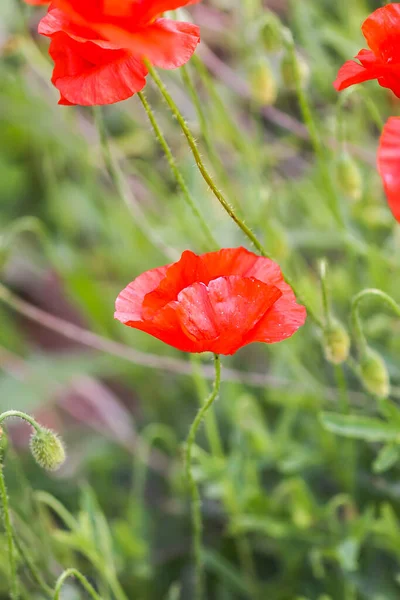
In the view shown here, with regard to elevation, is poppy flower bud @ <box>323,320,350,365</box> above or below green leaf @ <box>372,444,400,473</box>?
above

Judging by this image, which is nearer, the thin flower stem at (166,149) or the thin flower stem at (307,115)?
the thin flower stem at (166,149)

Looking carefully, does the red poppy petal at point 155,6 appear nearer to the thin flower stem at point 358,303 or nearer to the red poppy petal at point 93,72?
the red poppy petal at point 93,72

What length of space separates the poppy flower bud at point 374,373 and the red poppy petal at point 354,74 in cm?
30

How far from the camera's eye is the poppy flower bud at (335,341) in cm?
77

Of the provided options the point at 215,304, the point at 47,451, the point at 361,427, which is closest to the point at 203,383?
the point at 361,427

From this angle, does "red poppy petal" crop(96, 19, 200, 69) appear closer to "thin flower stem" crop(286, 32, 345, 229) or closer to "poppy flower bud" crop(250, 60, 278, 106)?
"thin flower stem" crop(286, 32, 345, 229)

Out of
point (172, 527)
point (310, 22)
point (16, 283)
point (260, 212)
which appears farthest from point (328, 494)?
point (16, 283)

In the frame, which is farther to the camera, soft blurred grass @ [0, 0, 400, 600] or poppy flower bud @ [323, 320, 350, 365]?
soft blurred grass @ [0, 0, 400, 600]

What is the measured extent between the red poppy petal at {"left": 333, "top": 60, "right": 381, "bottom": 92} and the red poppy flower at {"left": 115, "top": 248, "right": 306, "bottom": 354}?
14 centimetres

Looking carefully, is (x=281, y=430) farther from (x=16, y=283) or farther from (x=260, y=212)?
(x=16, y=283)

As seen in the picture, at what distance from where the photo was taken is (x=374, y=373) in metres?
0.80

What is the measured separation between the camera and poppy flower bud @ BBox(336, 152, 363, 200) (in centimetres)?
93

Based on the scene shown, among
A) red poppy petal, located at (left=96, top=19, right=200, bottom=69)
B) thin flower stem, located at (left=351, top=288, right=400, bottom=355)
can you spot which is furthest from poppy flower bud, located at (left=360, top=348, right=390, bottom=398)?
red poppy petal, located at (left=96, top=19, right=200, bottom=69)

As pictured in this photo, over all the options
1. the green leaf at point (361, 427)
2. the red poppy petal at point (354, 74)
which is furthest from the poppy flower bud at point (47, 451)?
the red poppy petal at point (354, 74)
